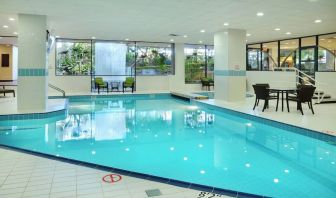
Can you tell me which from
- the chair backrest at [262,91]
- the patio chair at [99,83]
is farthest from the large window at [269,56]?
the patio chair at [99,83]

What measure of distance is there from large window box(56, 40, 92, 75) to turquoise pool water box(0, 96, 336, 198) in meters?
7.34

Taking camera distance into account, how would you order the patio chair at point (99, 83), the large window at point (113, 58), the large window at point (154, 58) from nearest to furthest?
the patio chair at point (99, 83)
the large window at point (113, 58)
the large window at point (154, 58)

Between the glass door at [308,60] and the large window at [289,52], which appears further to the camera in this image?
the large window at [289,52]

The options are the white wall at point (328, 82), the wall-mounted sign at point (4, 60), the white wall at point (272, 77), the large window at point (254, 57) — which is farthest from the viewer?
the wall-mounted sign at point (4, 60)

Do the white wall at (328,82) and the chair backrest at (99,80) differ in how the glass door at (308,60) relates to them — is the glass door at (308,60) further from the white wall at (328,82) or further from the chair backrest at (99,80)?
the chair backrest at (99,80)

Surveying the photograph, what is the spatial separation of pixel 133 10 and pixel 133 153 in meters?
4.44

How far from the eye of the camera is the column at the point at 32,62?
26.3 ft

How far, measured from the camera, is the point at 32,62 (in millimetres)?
8109

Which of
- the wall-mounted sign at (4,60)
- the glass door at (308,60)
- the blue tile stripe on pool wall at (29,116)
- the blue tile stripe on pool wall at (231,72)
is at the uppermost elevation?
the wall-mounted sign at (4,60)

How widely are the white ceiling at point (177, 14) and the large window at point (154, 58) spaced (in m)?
4.71

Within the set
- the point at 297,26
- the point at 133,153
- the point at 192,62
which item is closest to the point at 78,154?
the point at 133,153

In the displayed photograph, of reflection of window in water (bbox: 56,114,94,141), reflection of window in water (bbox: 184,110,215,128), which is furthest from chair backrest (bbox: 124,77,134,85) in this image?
reflection of window in water (bbox: 56,114,94,141)

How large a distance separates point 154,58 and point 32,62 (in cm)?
862

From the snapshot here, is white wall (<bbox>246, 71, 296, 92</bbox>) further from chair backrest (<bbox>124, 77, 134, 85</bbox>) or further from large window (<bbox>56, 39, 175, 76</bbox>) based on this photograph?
chair backrest (<bbox>124, 77, 134, 85</bbox>)
